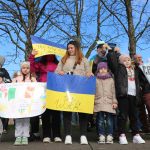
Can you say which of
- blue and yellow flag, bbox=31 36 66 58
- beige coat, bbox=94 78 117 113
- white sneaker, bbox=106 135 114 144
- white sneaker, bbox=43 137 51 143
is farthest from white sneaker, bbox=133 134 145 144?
blue and yellow flag, bbox=31 36 66 58

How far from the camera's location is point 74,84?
7773 mm

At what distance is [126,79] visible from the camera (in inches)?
310

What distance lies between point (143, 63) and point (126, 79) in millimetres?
981

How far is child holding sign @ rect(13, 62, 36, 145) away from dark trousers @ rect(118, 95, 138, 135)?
5.70 ft

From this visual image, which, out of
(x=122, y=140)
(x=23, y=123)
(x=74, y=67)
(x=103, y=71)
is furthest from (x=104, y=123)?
(x=23, y=123)

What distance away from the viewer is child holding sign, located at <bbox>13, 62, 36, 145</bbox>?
7668 mm

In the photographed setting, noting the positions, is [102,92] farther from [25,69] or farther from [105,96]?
[25,69]

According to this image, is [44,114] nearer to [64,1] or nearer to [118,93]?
[118,93]

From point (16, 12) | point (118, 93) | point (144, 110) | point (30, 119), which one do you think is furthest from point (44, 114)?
point (16, 12)

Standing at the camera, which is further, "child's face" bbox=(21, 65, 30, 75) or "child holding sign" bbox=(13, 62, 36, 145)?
"child's face" bbox=(21, 65, 30, 75)

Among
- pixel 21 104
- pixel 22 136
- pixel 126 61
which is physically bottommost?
pixel 22 136

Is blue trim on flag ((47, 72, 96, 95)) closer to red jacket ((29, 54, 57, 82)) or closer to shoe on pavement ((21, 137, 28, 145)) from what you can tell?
red jacket ((29, 54, 57, 82))

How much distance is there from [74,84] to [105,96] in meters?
0.62

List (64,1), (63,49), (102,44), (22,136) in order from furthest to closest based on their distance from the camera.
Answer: (64,1) → (63,49) → (102,44) → (22,136)
